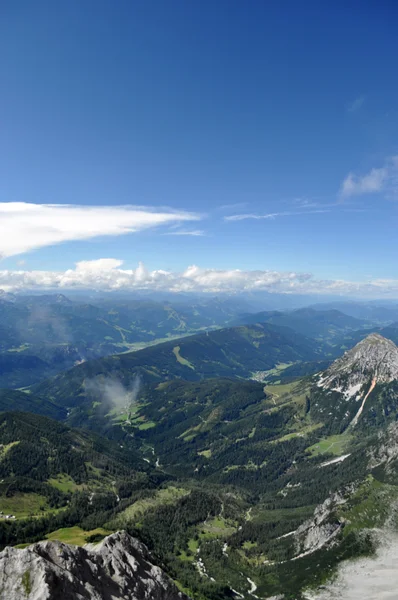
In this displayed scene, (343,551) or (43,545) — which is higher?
(43,545)

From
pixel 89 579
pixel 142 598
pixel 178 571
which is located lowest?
pixel 178 571

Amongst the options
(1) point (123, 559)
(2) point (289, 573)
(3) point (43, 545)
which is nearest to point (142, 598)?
(1) point (123, 559)

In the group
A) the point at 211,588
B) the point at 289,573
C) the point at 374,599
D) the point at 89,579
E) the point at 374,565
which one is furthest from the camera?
the point at 289,573

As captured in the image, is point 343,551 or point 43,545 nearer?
point 43,545

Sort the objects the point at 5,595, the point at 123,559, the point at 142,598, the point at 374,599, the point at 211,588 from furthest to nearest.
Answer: the point at 211,588 → the point at 374,599 → the point at 123,559 → the point at 142,598 → the point at 5,595

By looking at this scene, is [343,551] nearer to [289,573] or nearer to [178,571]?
[289,573]

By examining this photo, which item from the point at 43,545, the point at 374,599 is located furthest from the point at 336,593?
the point at 43,545

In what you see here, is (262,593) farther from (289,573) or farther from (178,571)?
(178,571)
